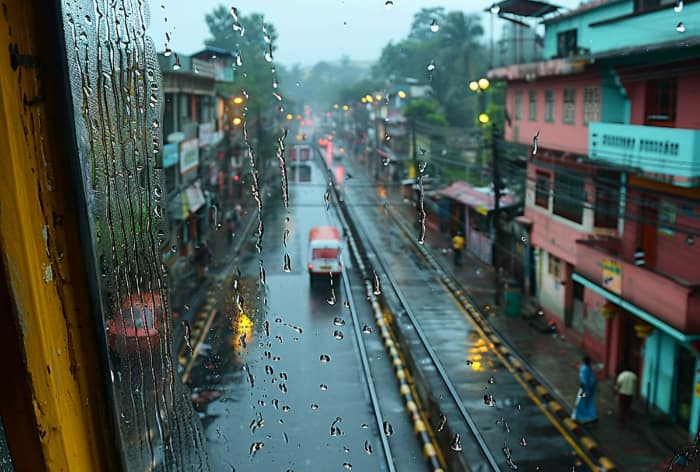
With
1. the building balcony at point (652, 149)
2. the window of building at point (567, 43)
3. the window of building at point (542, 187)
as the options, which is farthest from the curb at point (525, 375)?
the window of building at point (567, 43)

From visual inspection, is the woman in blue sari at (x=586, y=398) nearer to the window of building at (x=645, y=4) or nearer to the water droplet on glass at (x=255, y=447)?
the water droplet on glass at (x=255, y=447)

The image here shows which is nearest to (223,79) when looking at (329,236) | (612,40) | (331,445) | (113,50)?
(329,236)

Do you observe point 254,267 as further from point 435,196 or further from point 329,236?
point 435,196

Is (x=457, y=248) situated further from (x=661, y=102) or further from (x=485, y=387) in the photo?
(x=661, y=102)

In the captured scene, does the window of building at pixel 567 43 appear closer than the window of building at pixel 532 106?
Yes

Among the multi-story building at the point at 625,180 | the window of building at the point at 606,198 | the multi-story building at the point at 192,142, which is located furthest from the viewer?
the multi-story building at the point at 192,142
